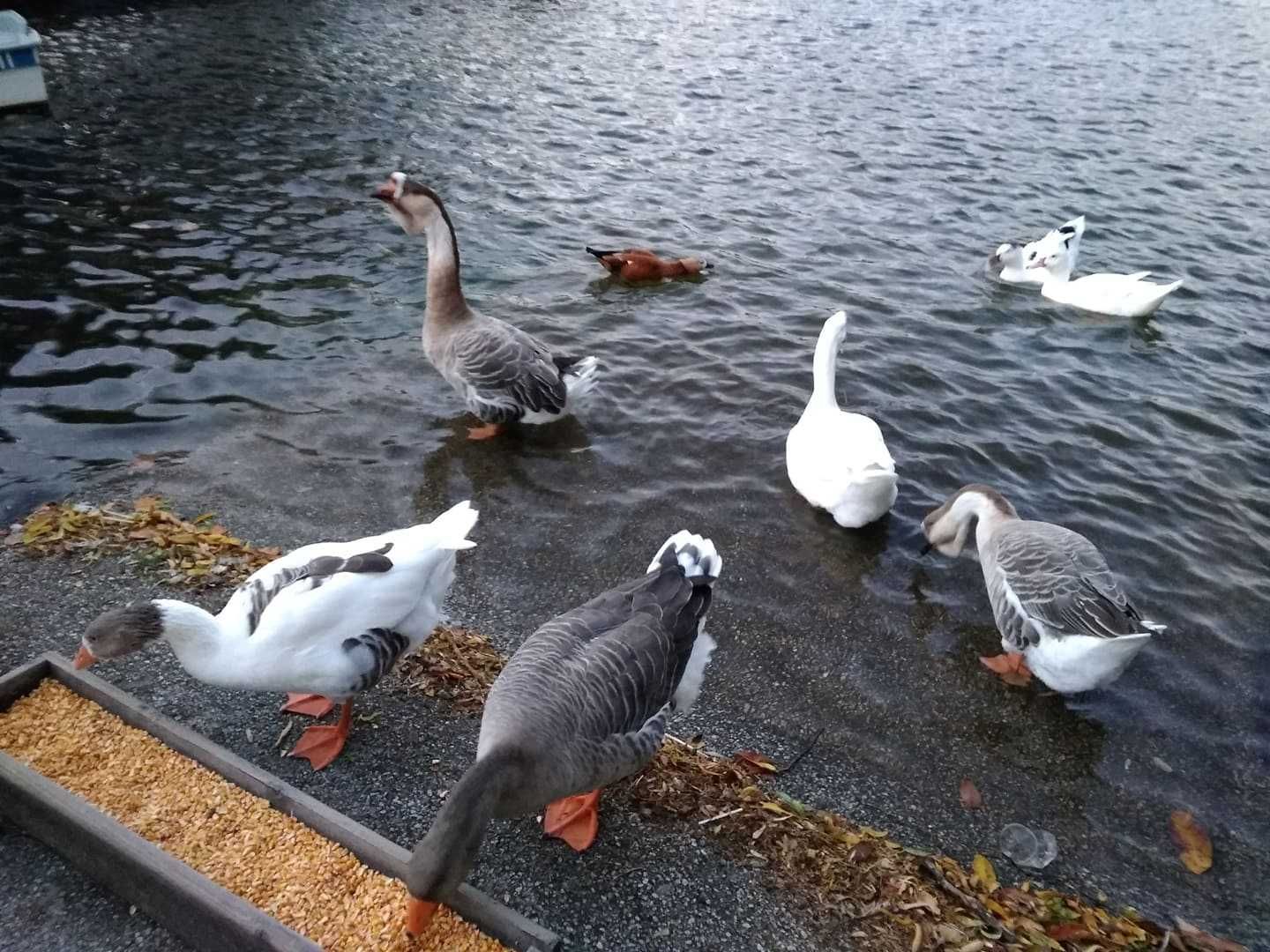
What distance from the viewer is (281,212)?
1093cm

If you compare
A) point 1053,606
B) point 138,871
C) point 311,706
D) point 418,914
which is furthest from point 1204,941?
point 138,871

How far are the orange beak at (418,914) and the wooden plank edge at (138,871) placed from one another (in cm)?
30

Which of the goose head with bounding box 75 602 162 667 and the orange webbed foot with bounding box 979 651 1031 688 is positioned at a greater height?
the goose head with bounding box 75 602 162 667

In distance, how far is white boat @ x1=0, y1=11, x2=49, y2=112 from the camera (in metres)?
12.4

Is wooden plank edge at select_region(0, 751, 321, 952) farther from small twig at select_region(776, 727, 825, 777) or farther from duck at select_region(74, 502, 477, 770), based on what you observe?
small twig at select_region(776, 727, 825, 777)

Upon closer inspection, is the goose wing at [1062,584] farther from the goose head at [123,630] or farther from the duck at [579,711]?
the goose head at [123,630]

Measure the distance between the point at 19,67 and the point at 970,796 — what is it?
1503cm

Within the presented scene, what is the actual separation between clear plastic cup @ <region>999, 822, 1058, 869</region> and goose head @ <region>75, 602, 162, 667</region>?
4054 millimetres

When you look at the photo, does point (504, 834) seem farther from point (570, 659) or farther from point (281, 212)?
point (281, 212)

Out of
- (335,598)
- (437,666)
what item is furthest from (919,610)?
(335,598)

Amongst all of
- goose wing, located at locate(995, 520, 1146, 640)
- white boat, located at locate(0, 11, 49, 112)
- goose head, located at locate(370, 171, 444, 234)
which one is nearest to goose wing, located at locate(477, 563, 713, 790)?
goose wing, located at locate(995, 520, 1146, 640)

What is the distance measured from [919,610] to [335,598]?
152 inches

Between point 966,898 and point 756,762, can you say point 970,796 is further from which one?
point 756,762

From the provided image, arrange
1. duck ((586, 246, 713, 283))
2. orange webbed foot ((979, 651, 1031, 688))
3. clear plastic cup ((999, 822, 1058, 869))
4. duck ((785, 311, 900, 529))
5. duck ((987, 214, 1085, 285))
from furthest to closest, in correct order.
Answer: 1. duck ((987, 214, 1085, 285))
2. duck ((586, 246, 713, 283))
3. duck ((785, 311, 900, 529))
4. orange webbed foot ((979, 651, 1031, 688))
5. clear plastic cup ((999, 822, 1058, 869))
